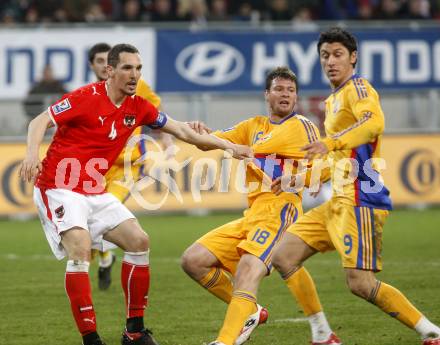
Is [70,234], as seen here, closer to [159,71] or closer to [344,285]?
[344,285]

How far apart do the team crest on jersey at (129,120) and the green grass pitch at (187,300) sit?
1703 mm

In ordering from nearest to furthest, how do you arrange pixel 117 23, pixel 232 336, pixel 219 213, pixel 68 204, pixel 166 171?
pixel 232 336 → pixel 68 204 → pixel 166 171 → pixel 219 213 → pixel 117 23

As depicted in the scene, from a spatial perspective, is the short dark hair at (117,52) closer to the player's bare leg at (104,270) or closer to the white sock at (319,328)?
the white sock at (319,328)

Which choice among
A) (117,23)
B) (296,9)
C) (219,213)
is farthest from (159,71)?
(296,9)

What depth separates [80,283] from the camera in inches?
303

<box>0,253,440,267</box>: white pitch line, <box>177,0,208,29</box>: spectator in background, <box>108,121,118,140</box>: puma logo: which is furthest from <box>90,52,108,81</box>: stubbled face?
<box>177,0,208,29</box>: spectator in background

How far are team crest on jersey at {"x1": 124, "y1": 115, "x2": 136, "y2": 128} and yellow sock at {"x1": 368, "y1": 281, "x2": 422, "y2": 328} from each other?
7.46 feet

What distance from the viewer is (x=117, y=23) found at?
19969mm

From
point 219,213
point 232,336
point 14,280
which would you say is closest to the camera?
point 232,336

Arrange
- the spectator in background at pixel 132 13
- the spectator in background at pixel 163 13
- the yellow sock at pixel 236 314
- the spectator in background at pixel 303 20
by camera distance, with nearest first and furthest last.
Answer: the yellow sock at pixel 236 314
the spectator in background at pixel 303 20
the spectator in background at pixel 132 13
the spectator in background at pixel 163 13

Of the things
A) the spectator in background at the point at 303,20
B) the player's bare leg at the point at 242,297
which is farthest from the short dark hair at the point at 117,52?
the spectator in background at the point at 303,20

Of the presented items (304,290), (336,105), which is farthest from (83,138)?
(304,290)

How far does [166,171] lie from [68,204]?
9304mm

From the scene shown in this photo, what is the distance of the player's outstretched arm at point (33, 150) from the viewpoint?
24.6 feet
